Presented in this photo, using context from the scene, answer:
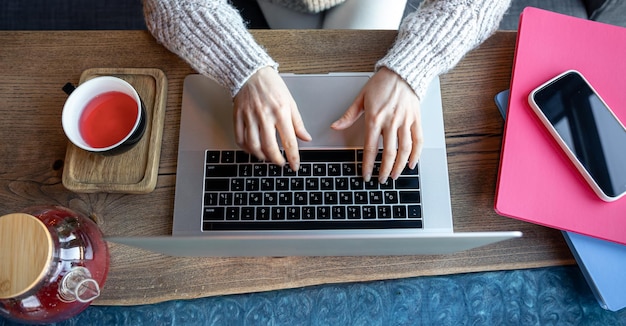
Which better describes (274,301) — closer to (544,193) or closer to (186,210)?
(186,210)

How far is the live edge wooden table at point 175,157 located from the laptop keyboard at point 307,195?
0.16 feet

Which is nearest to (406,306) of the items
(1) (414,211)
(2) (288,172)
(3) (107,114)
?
(1) (414,211)

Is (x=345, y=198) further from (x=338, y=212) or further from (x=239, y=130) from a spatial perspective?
(x=239, y=130)

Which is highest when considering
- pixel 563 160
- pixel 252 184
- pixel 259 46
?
pixel 259 46

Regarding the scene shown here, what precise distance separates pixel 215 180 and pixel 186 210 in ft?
0.17

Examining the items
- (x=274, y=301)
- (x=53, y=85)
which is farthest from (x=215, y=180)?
(x=53, y=85)

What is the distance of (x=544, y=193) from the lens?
1.80 ft

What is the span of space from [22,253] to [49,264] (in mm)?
28

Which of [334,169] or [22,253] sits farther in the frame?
[334,169]

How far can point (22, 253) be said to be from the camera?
0.44 metres

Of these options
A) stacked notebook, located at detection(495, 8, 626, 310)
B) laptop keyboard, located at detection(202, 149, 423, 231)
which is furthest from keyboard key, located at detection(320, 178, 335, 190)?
stacked notebook, located at detection(495, 8, 626, 310)

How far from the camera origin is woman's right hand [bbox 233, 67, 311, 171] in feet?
1.83

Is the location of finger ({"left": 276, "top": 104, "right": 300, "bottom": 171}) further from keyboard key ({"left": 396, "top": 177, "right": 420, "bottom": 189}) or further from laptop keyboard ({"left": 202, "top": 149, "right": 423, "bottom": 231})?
keyboard key ({"left": 396, "top": 177, "right": 420, "bottom": 189})

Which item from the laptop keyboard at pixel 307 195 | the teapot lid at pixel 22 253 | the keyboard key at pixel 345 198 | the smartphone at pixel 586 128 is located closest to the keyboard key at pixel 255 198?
the laptop keyboard at pixel 307 195
